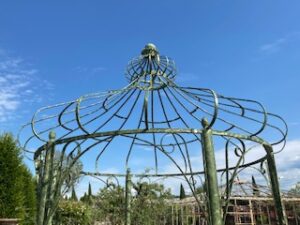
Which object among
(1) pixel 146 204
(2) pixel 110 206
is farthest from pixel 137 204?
(2) pixel 110 206

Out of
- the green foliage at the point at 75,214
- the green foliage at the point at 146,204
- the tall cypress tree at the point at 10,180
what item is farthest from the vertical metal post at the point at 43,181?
the green foliage at the point at 75,214

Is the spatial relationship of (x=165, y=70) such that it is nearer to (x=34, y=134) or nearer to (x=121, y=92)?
(x=121, y=92)

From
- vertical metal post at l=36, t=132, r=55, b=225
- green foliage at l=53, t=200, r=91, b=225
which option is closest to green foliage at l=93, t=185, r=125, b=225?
green foliage at l=53, t=200, r=91, b=225

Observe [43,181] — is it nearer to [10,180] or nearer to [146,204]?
[10,180]

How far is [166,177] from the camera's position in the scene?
29.0ft

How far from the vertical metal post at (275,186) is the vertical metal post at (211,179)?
1.56 meters

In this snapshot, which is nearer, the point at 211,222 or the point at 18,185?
the point at 211,222

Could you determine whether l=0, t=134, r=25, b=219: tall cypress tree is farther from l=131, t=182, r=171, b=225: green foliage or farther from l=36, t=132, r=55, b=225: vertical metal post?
l=131, t=182, r=171, b=225: green foliage

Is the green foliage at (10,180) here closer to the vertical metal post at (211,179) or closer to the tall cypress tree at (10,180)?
the tall cypress tree at (10,180)

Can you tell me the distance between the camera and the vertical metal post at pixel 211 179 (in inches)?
158

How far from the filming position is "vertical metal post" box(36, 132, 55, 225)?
465cm

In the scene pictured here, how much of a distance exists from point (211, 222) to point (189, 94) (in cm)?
245

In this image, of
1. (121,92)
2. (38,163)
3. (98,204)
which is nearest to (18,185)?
(38,163)

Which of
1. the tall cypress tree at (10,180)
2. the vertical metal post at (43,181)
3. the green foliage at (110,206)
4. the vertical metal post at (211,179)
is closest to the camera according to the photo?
the vertical metal post at (211,179)
